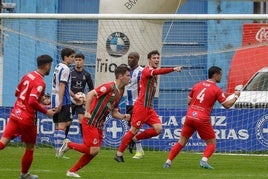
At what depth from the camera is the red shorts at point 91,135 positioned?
647 inches

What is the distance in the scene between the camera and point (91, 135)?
16500mm

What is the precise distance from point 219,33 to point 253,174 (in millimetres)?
12955

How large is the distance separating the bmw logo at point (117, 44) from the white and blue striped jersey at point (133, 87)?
5.52 ft

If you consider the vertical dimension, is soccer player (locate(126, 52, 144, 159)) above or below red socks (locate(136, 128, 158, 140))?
above

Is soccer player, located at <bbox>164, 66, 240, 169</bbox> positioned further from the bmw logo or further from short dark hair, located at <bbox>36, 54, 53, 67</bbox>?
the bmw logo

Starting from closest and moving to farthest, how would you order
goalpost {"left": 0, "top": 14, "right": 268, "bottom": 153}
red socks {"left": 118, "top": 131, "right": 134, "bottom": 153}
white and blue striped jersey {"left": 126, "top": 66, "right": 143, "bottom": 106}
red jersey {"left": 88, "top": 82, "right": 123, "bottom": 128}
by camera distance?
red jersey {"left": 88, "top": 82, "right": 123, "bottom": 128} → red socks {"left": 118, "top": 131, "right": 134, "bottom": 153} → white and blue striped jersey {"left": 126, "top": 66, "right": 143, "bottom": 106} → goalpost {"left": 0, "top": 14, "right": 268, "bottom": 153}

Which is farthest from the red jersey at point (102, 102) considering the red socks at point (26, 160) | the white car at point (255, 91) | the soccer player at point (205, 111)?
the white car at point (255, 91)

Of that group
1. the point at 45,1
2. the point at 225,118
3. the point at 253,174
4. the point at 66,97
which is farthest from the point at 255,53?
the point at 45,1

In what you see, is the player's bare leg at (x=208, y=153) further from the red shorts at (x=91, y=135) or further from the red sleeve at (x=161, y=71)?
the red shorts at (x=91, y=135)

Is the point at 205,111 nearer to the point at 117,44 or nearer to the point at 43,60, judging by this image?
the point at 43,60

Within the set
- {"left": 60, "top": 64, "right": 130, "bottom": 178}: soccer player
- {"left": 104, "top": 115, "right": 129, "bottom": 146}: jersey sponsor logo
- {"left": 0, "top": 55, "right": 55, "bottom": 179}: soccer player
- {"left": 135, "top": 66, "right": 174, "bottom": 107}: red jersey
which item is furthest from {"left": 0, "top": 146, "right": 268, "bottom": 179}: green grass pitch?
{"left": 135, "top": 66, "right": 174, "bottom": 107}: red jersey

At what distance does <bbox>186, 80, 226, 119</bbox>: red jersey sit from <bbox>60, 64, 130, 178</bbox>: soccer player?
2.58 m

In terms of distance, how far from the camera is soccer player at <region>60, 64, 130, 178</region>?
16.4 metres

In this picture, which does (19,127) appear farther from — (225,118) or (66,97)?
(225,118)
